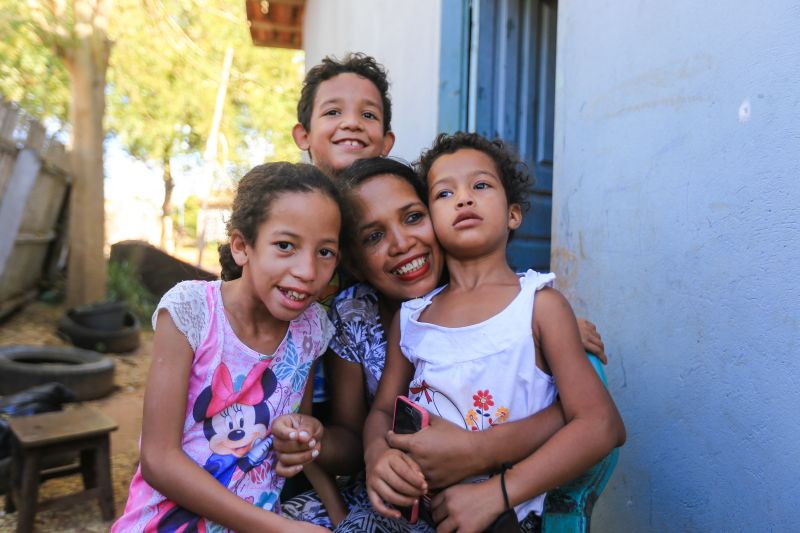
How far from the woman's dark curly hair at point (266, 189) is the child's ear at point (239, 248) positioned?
0.02 metres

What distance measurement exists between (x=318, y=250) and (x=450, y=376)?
1.56 feet

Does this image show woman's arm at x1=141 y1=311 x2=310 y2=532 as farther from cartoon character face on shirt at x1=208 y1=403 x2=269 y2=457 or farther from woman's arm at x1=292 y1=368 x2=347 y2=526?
woman's arm at x1=292 y1=368 x2=347 y2=526

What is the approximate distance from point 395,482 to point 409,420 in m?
0.17

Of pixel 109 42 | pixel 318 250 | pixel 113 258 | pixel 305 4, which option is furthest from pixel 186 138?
pixel 318 250

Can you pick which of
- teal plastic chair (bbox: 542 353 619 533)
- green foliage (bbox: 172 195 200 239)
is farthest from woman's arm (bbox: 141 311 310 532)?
green foliage (bbox: 172 195 200 239)

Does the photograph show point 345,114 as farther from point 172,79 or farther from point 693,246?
point 172,79

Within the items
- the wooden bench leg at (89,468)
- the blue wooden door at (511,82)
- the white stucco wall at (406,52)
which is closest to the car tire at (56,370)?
the wooden bench leg at (89,468)

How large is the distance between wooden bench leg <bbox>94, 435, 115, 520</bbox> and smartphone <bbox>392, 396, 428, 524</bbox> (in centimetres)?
276

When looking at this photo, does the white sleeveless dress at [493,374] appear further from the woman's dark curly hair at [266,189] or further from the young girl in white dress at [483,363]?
the woman's dark curly hair at [266,189]

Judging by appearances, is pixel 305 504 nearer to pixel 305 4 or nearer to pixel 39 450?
pixel 39 450

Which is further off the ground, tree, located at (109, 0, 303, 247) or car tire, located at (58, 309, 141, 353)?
tree, located at (109, 0, 303, 247)

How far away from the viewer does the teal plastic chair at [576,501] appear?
1.47m

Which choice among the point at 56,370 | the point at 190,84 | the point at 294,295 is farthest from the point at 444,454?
the point at 190,84

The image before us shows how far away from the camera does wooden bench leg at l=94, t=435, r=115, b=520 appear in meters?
3.66
